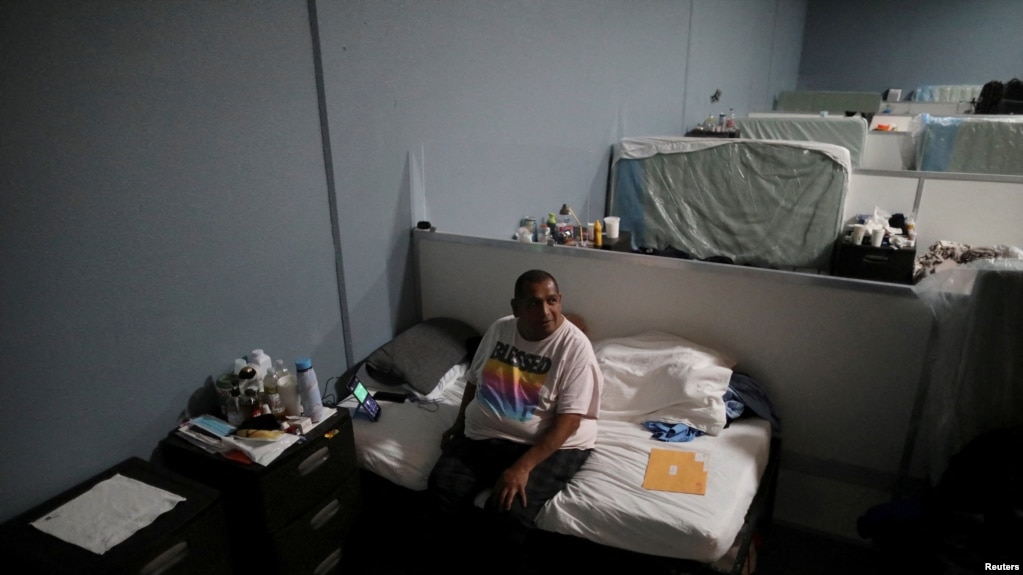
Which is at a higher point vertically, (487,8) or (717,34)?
(717,34)

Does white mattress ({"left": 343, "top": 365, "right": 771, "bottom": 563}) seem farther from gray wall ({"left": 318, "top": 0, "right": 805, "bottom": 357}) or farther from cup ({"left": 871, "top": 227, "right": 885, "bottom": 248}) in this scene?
cup ({"left": 871, "top": 227, "right": 885, "bottom": 248})

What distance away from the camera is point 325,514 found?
166 cm

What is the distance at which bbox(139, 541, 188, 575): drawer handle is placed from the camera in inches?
47.2

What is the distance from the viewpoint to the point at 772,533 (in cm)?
198

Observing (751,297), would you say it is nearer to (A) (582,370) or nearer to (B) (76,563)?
(A) (582,370)

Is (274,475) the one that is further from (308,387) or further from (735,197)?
(735,197)

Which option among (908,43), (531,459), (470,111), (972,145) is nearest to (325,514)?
(531,459)

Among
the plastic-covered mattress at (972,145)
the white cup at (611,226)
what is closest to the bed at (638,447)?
the white cup at (611,226)

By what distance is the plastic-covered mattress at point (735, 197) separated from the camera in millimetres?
3316

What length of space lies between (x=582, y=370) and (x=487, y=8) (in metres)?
1.84

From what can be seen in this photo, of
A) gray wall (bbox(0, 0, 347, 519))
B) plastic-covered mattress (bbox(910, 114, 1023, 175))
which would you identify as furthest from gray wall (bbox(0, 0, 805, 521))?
plastic-covered mattress (bbox(910, 114, 1023, 175))

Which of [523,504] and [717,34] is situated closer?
[523,504]

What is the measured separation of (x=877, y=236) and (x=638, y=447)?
7.23 feet

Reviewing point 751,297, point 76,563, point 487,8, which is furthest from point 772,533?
point 487,8
